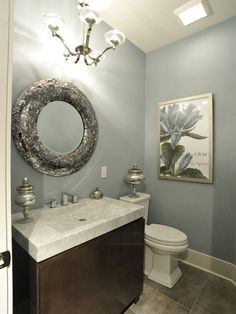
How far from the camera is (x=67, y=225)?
1.13 m

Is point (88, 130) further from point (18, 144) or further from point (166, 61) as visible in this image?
point (166, 61)

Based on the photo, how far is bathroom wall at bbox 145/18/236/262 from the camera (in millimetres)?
1848

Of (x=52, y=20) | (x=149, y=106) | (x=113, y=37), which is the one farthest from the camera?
(x=149, y=106)

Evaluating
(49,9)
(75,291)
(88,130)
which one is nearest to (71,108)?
(88,130)

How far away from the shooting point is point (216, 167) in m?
1.94

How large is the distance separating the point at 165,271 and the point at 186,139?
140 cm

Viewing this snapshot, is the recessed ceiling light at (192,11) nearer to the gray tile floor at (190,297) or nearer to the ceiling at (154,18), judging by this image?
the ceiling at (154,18)

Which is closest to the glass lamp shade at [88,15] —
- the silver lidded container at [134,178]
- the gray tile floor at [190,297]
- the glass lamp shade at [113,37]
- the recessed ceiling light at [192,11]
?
the glass lamp shade at [113,37]

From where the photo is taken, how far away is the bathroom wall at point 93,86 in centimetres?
134

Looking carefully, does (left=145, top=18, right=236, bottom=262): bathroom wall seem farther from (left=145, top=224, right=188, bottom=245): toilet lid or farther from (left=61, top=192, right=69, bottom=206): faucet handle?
(left=61, top=192, right=69, bottom=206): faucet handle

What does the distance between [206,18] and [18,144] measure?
212cm

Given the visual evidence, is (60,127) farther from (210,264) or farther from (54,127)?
(210,264)

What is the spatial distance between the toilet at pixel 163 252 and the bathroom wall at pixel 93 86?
0.57 metres

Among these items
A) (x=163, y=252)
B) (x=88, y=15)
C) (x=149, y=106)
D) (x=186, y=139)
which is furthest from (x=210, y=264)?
(x=88, y=15)
